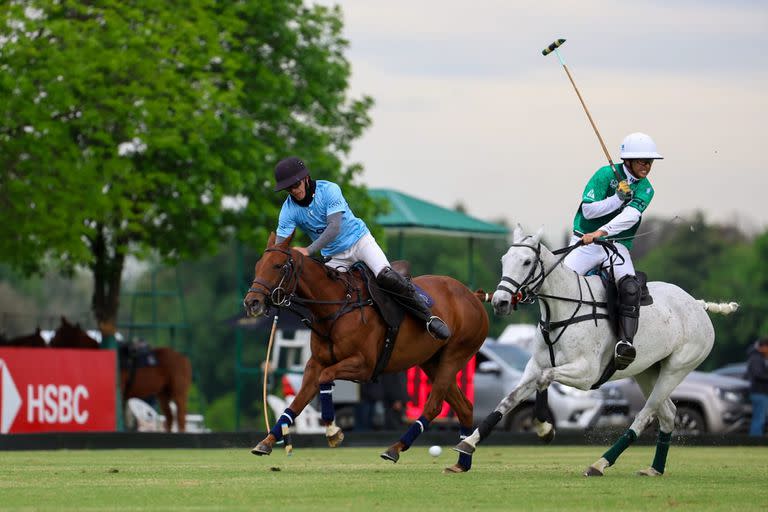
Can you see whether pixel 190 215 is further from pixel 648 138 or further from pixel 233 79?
pixel 648 138

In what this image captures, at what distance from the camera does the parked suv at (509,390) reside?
25.8m

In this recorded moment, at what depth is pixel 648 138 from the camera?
1237 cm

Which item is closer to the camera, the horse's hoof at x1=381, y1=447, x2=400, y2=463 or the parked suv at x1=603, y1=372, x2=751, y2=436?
the horse's hoof at x1=381, y1=447, x2=400, y2=463

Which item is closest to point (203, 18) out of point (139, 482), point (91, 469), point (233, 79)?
point (233, 79)

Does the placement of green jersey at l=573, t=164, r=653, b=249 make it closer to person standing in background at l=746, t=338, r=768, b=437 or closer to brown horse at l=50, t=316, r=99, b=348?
person standing in background at l=746, t=338, r=768, b=437

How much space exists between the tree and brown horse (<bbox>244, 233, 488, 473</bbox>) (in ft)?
38.4

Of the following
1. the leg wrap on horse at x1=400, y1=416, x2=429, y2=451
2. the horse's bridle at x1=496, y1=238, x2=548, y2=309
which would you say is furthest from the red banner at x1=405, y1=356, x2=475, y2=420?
the horse's bridle at x1=496, y1=238, x2=548, y2=309

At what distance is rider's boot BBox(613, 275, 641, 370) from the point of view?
39.2ft

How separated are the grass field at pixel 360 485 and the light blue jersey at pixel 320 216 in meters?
1.82

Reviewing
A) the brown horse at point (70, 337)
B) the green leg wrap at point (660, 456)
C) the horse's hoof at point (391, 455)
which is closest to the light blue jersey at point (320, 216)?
the horse's hoof at point (391, 455)

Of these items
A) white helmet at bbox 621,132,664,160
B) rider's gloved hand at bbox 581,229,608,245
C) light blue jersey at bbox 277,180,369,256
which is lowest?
rider's gloved hand at bbox 581,229,608,245

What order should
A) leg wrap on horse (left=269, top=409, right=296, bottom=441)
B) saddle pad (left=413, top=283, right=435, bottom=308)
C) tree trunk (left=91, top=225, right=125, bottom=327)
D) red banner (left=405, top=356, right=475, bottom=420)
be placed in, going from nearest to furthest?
1. leg wrap on horse (left=269, top=409, right=296, bottom=441)
2. saddle pad (left=413, top=283, right=435, bottom=308)
3. red banner (left=405, top=356, right=475, bottom=420)
4. tree trunk (left=91, top=225, right=125, bottom=327)

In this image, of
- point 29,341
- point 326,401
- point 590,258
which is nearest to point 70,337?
point 29,341

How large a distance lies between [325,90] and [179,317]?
2509 inches
